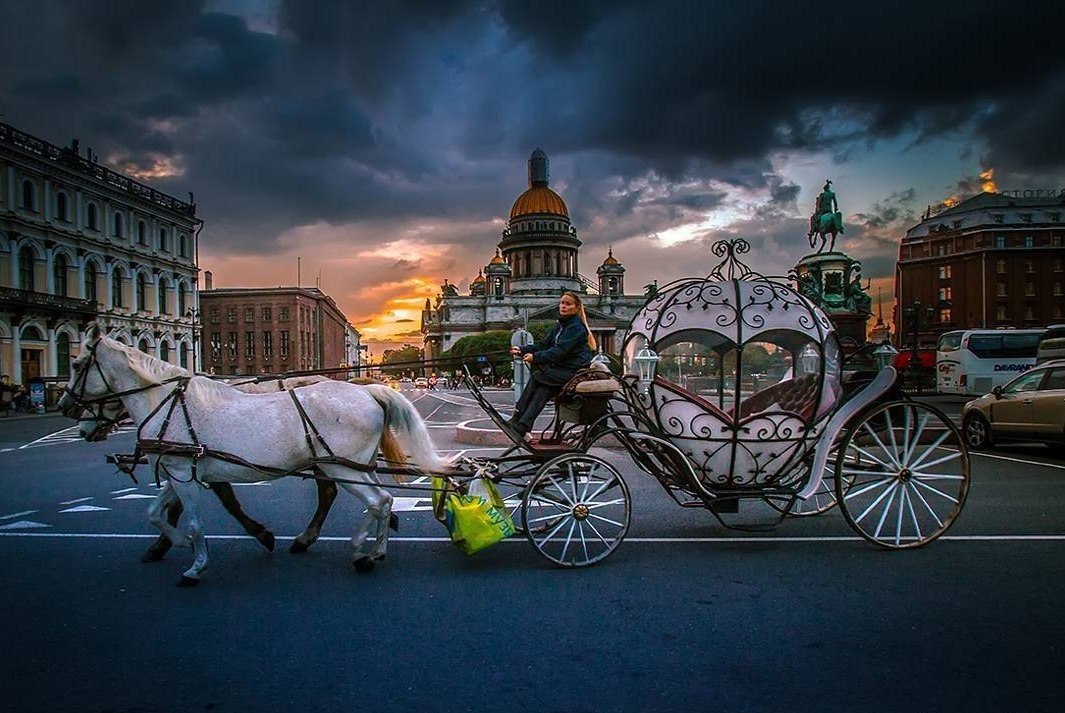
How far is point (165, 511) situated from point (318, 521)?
1.27 metres

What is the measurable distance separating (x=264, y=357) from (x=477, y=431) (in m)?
82.7

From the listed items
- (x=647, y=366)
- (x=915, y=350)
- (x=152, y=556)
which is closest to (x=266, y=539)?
(x=152, y=556)

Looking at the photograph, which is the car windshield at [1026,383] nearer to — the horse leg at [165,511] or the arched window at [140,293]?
the horse leg at [165,511]

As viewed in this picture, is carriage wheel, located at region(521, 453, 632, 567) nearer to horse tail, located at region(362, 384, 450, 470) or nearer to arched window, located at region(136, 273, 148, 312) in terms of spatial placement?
horse tail, located at region(362, 384, 450, 470)

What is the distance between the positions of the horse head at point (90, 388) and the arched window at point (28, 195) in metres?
42.4

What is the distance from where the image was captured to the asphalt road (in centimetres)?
362

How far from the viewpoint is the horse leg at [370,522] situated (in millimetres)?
5648

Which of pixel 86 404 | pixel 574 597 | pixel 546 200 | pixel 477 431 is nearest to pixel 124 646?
pixel 86 404

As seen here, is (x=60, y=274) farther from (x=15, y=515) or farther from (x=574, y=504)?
(x=574, y=504)

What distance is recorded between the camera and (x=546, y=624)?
14.9ft

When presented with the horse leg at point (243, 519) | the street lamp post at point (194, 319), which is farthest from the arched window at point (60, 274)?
the horse leg at point (243, 519)

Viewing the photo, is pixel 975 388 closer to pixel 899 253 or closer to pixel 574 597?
pixel 574 597

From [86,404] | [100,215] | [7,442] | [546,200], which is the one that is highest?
[546,200]

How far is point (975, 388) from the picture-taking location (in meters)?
30.9
